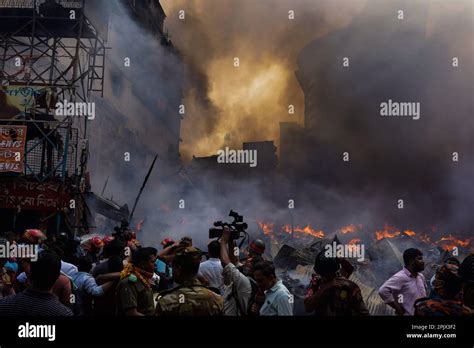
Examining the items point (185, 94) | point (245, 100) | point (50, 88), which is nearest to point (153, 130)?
point (185, 94)

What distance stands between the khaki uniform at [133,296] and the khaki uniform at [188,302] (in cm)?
77

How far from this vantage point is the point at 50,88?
51.7ft

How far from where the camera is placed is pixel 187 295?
346 centimetres

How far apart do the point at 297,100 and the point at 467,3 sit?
37.6ft

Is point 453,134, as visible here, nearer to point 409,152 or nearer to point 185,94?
point 409,152

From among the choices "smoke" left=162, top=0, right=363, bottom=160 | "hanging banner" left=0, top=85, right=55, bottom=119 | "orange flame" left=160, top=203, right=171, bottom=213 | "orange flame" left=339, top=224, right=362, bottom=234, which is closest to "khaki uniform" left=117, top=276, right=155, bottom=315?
"hanging banner" left=0, top=85, right=55, bottom=119

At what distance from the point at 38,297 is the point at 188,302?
3.56ft

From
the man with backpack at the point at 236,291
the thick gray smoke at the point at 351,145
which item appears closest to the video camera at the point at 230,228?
the man with backpack at the point at 236,291

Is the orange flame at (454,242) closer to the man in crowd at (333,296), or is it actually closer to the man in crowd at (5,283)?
the man in crowd at (333,296)

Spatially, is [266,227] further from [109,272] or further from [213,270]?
[109,272]

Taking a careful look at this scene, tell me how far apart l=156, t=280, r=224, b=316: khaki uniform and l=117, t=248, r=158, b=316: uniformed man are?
0.77 metres

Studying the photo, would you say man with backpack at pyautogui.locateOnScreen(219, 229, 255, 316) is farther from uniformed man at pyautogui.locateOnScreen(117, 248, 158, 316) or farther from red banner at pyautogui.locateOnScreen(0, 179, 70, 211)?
Answer: red banner at pyautogui.locateOnScreen(0, 179, 70, 211)

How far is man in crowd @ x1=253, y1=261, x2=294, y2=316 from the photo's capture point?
14.1ft

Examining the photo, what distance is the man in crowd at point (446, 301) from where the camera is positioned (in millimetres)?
4004
